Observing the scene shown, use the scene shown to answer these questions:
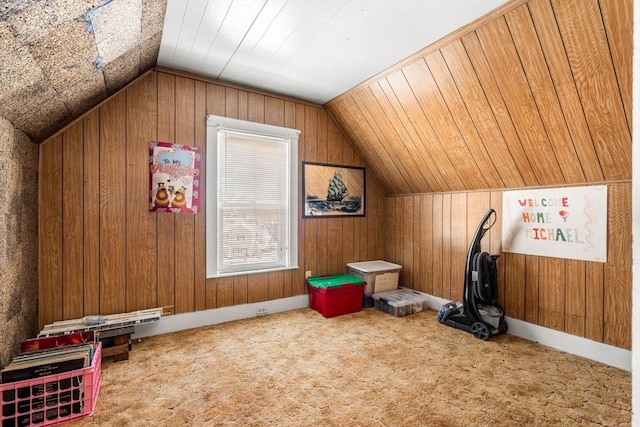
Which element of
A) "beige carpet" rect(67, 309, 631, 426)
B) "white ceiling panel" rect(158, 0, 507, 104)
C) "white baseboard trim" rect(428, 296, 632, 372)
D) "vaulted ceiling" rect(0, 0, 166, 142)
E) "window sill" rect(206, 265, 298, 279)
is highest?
"white ceiling panel" rect(158, 0, 507, 104)

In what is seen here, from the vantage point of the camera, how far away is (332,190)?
403 centimetres

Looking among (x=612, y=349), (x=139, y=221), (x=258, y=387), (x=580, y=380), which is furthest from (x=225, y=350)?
(x=612, y=349)

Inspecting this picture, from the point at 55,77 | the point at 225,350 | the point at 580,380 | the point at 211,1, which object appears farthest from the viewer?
the point at 225,350

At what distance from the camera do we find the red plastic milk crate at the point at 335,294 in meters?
3.49

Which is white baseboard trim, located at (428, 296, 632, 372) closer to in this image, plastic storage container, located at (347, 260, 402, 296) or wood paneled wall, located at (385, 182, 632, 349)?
wood paneled wall, located at (385, 182, 632, 349)

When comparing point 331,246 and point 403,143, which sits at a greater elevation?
point 403,143

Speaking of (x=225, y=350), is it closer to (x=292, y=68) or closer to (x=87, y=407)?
(x=87, y=407)

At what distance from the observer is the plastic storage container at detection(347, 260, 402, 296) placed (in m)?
3.86

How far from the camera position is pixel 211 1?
2.04m

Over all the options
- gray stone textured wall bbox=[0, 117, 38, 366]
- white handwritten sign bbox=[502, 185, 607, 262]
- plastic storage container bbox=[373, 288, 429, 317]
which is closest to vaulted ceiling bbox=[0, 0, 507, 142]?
gray stone textured wall bbox=[0, 117, 38, 366]

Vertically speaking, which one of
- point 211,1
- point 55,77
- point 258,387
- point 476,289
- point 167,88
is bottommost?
point 258,387

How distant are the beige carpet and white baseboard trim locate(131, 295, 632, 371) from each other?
0.09 m

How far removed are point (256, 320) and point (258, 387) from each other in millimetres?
1281

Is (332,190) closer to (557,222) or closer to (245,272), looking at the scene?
(245,272)
